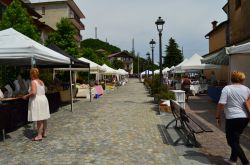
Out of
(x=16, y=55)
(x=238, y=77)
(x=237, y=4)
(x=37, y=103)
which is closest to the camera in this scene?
(x=238, y=77)

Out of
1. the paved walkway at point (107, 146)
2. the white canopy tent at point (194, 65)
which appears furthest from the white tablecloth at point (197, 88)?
the paved walkway at point (107, 146)

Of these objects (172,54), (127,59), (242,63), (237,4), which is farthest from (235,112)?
(127,59)

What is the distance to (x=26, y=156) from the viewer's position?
7.89 meters

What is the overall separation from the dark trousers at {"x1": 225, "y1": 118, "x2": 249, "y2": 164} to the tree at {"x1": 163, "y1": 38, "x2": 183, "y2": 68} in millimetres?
88207

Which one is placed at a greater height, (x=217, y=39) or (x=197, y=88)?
(x=217, y=39)

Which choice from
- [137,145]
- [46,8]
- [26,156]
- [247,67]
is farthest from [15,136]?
[46,8]

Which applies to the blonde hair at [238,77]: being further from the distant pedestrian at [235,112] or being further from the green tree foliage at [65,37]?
the green tree foliage at [65,37]

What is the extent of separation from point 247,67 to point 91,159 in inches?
424

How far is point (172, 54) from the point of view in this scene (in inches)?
3826

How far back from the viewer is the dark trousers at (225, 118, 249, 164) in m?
6.80

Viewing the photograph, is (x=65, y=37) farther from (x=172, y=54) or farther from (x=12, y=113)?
(x=172, y=54)

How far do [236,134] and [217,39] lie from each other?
3634cm

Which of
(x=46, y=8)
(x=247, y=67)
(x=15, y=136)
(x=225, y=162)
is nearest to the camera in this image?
(x=225, y=162)

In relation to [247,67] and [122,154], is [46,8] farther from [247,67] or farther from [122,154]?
[122,154]
